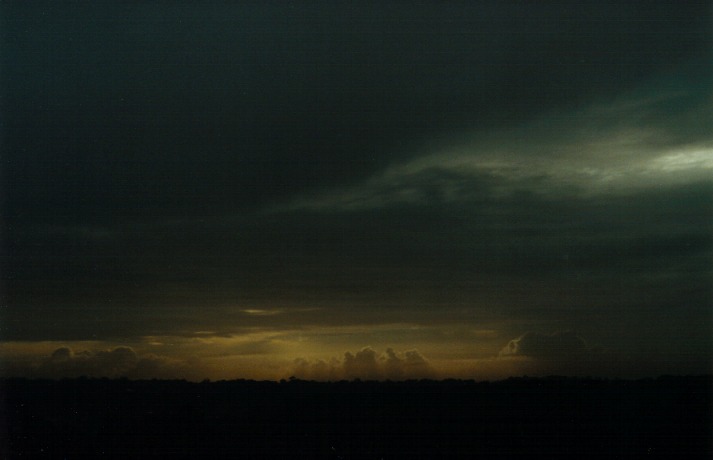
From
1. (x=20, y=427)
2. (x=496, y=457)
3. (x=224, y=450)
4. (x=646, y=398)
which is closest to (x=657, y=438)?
(x=646, y=398)

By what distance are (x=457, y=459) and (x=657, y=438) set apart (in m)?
6.59

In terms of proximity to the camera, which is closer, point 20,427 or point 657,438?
point 20,427

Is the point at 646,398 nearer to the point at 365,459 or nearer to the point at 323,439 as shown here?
the point at 365,459

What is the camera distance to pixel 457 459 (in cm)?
1997

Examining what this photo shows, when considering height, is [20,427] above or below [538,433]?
above

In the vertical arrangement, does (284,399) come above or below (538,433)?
above

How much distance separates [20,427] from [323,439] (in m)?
13.2

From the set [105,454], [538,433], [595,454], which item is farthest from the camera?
[538,433]

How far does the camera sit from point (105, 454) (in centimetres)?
1591

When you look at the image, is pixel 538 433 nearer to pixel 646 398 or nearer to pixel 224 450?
pixel 646 398

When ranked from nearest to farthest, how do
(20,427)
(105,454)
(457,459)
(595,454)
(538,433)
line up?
(20,427) → (105,454) → (595,454) → (457,459) → (538,433)

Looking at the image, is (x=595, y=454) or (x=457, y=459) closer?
(x=595, y=454)

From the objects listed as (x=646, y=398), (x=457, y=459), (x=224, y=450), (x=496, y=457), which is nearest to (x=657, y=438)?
(x=646, y=398)

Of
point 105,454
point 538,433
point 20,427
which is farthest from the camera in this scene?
point 538,433
